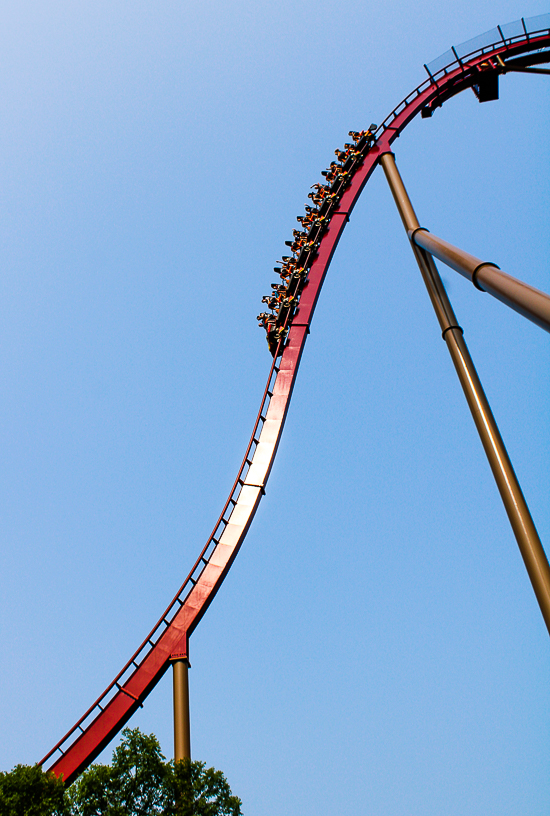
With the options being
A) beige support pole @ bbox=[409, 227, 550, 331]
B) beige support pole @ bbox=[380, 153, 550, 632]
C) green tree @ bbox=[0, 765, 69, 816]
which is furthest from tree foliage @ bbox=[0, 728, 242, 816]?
beige support pole @ bbox=[409, 227, 550, 331]

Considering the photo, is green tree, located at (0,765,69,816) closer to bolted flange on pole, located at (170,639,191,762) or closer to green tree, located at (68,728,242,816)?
green tree, located at (68,728,242,816)

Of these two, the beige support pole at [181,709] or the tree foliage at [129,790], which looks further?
the beige support pole at [181,709]

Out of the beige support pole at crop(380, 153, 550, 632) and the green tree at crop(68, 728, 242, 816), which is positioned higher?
the beige support pole at crop(380, 153, 550, 632)

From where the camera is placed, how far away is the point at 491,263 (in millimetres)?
4176

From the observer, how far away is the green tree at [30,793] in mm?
4852

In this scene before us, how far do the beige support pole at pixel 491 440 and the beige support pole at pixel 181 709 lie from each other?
347cm

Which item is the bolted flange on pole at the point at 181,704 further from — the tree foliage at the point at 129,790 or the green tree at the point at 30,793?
the green tree at the point at 30,793

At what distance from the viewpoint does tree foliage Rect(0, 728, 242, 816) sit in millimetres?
5027

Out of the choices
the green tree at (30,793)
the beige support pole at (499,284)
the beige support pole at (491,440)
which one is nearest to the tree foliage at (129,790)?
the green tree at (30,793)

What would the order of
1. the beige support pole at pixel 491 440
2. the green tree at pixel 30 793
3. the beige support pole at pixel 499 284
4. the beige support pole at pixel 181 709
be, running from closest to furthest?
the beige support pole at pixel 499 284 < the beige support pole at pixel 491 440 < the green tree at pixel 30 793 < the beige support pole at pixel 181 709

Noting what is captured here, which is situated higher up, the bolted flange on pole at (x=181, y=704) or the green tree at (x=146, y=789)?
the bolted flange on pole at (x=181, y=704)

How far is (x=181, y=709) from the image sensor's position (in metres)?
6.43

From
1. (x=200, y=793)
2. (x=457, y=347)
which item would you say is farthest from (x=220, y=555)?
(x=457, y=347)

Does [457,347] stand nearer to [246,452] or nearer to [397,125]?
[246,452]
